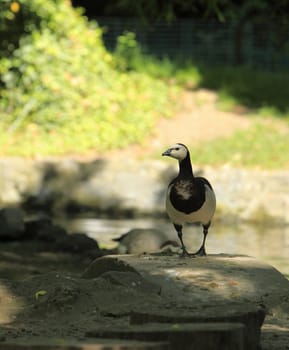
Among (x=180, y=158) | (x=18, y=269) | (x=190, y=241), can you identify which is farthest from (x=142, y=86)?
(x=180, y=158)

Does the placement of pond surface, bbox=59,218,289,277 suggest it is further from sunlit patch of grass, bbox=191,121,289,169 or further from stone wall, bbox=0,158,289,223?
sunlit patch of grass, bbox=191,121,289,169

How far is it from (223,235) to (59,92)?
6.69m

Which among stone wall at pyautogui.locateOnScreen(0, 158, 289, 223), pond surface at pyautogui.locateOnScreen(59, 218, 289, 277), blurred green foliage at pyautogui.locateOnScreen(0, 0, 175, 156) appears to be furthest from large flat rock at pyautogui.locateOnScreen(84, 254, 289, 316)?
blurred green foliage at pyautogui.locateOnScreen(0, 0, 175, 156)

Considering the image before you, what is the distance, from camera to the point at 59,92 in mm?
20609

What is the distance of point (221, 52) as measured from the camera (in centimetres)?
2752

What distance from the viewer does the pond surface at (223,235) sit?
517 inches

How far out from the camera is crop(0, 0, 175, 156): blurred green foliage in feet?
65.7

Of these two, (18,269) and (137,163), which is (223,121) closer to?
(137,163)

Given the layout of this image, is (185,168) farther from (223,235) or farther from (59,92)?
(59,92)

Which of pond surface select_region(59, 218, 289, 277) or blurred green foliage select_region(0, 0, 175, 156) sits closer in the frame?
pond surface select_region(59, 218, 289, 277)

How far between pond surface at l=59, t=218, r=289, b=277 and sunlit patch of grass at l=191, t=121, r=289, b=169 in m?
2.32

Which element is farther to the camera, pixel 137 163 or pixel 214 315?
pixel 137 163

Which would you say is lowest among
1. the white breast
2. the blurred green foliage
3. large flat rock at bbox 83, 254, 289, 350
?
large flat rock at bbox 83, 254, 289, 350

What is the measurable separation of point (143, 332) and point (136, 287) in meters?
2.16
